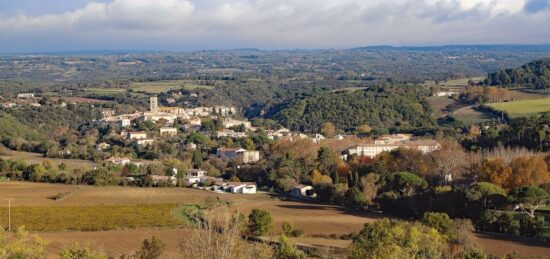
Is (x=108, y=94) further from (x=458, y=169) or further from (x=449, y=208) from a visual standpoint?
(x=449, y=208)

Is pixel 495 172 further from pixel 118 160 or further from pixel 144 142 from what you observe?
pixel 144 142

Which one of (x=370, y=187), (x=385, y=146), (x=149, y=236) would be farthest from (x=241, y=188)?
(x=385, y=146)

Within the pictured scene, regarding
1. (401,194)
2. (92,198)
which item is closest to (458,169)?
(401,194)

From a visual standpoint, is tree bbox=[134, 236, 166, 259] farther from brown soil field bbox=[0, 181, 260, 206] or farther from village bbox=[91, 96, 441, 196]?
village bbox=[91, 96, 441, 196]

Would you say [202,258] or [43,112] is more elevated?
[202,258]

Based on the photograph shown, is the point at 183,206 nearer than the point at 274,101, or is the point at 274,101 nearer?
the point at 183,206

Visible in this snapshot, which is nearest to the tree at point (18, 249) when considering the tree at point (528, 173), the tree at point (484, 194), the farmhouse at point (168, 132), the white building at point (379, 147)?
the tree at point (484, 194)
